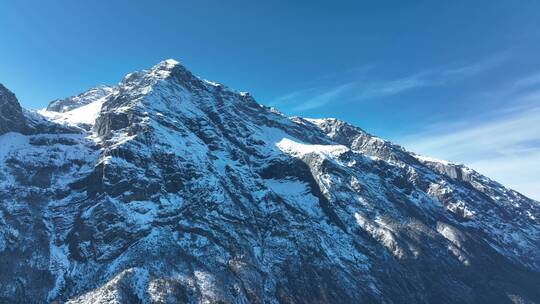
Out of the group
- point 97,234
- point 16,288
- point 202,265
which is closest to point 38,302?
point 16,288

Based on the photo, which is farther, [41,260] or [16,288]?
[41,260]

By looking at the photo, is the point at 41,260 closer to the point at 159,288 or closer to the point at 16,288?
the point at 16,288

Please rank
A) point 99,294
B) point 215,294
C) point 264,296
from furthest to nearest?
point 264,296, point 215,294, point 99,294

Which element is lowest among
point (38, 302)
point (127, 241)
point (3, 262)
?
point (38, 302)

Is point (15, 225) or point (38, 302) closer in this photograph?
point (38, 302)

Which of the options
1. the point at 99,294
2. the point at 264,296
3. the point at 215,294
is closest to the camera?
the point at 99,294

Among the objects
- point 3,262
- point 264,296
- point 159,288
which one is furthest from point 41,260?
point 264,296

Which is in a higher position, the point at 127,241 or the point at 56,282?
the point at 127,241

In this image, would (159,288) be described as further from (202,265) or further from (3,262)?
(3,262)

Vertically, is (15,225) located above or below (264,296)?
above
